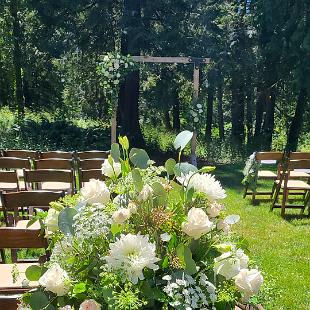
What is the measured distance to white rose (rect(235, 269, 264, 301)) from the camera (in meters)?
1.72

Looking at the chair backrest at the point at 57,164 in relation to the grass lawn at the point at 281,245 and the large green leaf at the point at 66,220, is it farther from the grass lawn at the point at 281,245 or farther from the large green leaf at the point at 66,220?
the large green leaf at the point at 66,220

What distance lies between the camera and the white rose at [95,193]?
1.86 metres

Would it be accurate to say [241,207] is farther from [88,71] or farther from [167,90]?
[88,71]

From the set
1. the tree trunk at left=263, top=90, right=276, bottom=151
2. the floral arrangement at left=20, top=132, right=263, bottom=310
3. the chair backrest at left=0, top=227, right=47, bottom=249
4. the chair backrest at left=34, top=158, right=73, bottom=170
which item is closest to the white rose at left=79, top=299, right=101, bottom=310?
the floral arrangement at left=20, top=132, right=263, bottom=310

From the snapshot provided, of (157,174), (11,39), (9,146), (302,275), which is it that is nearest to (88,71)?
(11,39)

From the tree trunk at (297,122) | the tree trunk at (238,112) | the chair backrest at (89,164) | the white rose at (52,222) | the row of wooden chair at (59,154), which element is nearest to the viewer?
the white rose at (52,222)

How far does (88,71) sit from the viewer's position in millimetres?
19375

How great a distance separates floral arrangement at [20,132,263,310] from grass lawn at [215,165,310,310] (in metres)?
1.95

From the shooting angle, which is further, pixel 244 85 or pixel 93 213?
pixel 244 85

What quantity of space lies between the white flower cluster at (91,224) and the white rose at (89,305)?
0.76 feet

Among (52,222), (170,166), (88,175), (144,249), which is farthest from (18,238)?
(88,175)

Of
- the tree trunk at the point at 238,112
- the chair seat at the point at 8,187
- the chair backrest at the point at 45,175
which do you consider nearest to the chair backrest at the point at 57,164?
the chair seat at the point at 8,187

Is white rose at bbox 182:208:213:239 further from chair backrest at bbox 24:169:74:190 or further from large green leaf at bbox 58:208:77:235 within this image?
chair backrest at bbox 24:169:74:190

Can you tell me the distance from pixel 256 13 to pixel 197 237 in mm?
16857
